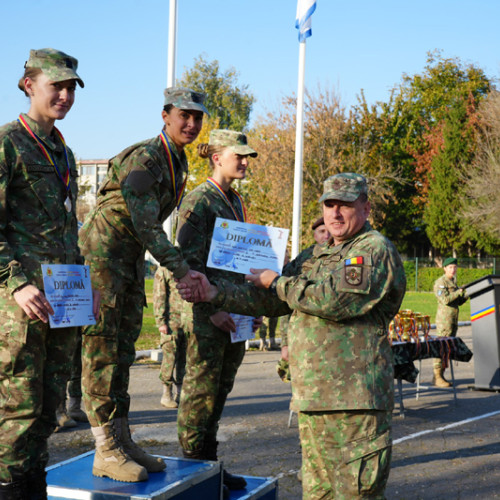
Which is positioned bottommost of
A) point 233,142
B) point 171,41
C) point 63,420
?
point 63,420

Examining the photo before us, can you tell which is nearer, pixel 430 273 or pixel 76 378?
pixel 76 378

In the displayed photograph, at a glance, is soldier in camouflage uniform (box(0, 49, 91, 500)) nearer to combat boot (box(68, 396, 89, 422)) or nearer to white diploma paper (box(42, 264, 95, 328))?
white diploma paper (box(42, 264, 95, 328))

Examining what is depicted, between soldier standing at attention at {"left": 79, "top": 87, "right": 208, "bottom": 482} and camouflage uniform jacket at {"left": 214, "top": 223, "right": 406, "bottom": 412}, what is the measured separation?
805 millimetres

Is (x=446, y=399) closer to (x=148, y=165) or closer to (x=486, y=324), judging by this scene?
(x=486, y=324)

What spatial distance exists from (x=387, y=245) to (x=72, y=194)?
172cm

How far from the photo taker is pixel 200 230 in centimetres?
436

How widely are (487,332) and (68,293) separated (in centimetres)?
868

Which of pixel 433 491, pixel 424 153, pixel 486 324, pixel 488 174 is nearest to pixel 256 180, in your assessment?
pixel 488 174

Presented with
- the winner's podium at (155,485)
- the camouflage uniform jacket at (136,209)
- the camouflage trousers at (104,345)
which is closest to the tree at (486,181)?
the winner's podium at (155,485)

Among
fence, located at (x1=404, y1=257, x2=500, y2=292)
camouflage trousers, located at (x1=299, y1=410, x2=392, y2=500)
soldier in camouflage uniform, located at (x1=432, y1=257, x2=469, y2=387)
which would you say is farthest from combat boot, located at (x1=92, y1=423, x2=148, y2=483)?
fence, located at (x1=404, y1=257, x2=500, y2=292)

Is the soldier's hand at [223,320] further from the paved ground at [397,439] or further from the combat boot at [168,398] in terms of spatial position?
the combat boot at [168,398]

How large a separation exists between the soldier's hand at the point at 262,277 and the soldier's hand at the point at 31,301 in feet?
3.91

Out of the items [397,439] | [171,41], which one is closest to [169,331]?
[397,439]

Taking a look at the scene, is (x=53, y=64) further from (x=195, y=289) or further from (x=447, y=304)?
(x=447, y=304)
